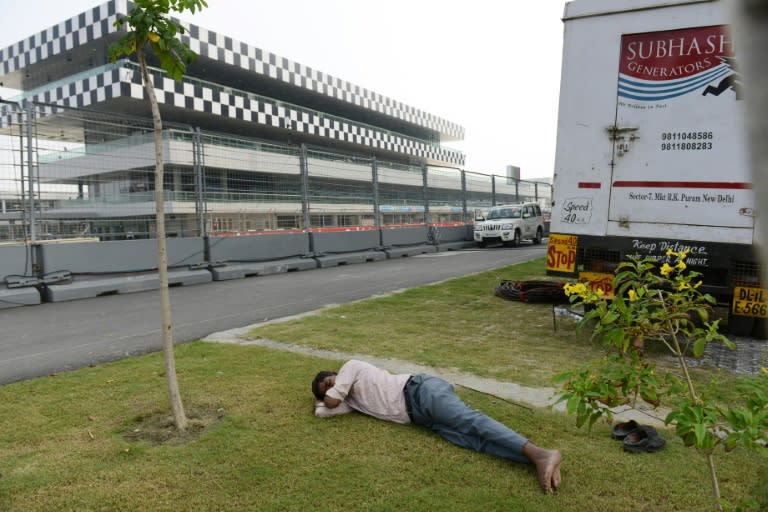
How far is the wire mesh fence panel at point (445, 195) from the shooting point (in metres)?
17.3

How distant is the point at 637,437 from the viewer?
2.65m

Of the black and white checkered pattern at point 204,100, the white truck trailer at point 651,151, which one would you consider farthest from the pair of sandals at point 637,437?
the black and white checkered pattern at point 204,100

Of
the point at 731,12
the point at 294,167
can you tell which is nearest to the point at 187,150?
the point at 294,167

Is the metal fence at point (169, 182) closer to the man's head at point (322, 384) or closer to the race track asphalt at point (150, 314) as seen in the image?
the race track asphalt at point (150, 314)

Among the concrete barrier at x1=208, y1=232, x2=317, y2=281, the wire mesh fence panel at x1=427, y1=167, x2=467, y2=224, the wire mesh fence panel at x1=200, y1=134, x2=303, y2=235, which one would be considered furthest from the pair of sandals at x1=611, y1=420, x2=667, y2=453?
the wire mesh fence panel at x1=427, y1=167, x2=467, y2=224

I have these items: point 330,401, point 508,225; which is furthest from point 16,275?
point 508,225

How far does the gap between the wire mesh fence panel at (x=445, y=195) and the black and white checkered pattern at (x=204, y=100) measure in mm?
8585

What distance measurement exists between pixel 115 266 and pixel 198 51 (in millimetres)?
20518

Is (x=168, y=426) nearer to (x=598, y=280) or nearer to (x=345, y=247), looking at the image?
(x=598, y=280)

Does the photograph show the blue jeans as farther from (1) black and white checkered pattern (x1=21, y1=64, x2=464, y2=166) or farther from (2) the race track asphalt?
(1) black and white checkered pattern (x1=21, y1=64, x2=464, y2=166)

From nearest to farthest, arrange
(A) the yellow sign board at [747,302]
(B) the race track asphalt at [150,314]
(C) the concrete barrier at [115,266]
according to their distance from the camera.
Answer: (A) the yellow sign board at [747,302] < (B) the race track asphalt at [150,314] < (C) the concrete barrier at [115,266]

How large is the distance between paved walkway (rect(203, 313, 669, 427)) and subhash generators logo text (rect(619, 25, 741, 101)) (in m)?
3.06

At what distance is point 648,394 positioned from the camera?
66.9 inches

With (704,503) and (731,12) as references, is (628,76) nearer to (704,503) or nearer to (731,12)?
(704,503)
